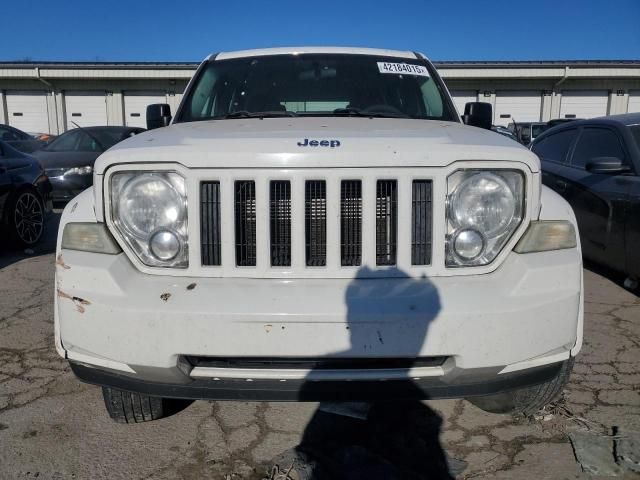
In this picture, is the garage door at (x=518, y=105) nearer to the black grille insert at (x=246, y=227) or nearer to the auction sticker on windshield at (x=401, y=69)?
the auction sticker on windshield at (x=401, y=69)

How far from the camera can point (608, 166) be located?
469 cm

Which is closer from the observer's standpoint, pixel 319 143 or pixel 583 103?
pixel 319 143

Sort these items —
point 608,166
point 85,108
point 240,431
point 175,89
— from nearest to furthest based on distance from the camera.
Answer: point 240,431 → point 608,166 → point 175,89 → point 85,108

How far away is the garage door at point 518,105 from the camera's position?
2711 centimetres

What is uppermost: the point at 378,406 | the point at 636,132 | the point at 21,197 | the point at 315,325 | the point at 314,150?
the point at 314,150

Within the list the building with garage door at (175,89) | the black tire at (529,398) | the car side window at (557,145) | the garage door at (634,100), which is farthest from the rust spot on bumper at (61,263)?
the garage door at (634,100)

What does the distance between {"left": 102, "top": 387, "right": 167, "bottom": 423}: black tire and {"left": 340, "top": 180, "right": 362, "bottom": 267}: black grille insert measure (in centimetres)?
115

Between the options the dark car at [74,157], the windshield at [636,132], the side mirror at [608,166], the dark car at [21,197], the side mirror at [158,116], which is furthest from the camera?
the dark car at [74,157]

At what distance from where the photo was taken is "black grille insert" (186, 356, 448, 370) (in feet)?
6.57

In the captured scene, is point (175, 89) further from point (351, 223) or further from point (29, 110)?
point (351, 223)

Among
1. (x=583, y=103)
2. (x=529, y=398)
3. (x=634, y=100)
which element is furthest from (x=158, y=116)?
(x=634, y=100)

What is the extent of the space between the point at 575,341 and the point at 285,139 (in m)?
1.36

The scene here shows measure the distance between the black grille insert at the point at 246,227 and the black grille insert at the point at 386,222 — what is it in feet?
1.57

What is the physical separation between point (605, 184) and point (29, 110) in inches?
1136
